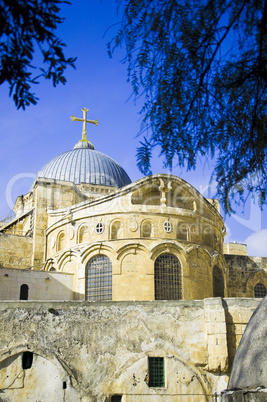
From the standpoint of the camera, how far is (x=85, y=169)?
121ft

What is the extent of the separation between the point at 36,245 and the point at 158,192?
23.3 feet

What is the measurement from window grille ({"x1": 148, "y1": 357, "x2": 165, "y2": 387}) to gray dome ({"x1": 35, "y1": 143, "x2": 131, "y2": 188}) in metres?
20.2

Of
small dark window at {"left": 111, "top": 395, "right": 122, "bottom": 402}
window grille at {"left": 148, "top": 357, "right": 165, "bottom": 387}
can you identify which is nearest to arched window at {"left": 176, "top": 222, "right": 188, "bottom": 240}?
window grille at {"left": 148, "top": 357, "right": 165, "bottom": 387}

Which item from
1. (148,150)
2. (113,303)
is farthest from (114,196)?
(148,150)

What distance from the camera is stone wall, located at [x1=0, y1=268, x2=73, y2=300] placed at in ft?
77.2

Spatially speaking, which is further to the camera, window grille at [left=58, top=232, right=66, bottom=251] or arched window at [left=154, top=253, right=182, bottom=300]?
window grille at [left=58, top=232, right=66, bottom=251]

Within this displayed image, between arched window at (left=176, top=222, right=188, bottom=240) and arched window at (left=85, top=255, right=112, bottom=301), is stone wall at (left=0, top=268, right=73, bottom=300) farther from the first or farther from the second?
arched window at (left=176, top=222, right=188, bottom=240)

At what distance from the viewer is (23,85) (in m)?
5.68

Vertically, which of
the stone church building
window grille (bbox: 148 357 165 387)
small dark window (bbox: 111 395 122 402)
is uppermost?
the stone church building

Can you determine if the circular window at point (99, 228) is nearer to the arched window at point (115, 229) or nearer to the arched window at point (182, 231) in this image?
the arched window at point (115, 229)

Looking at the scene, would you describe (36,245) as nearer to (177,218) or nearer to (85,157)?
(177,218)

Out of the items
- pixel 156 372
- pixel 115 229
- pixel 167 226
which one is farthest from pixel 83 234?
pixel 156 372

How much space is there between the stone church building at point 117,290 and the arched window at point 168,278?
49mm

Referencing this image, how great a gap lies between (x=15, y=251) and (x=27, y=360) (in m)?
11.7
